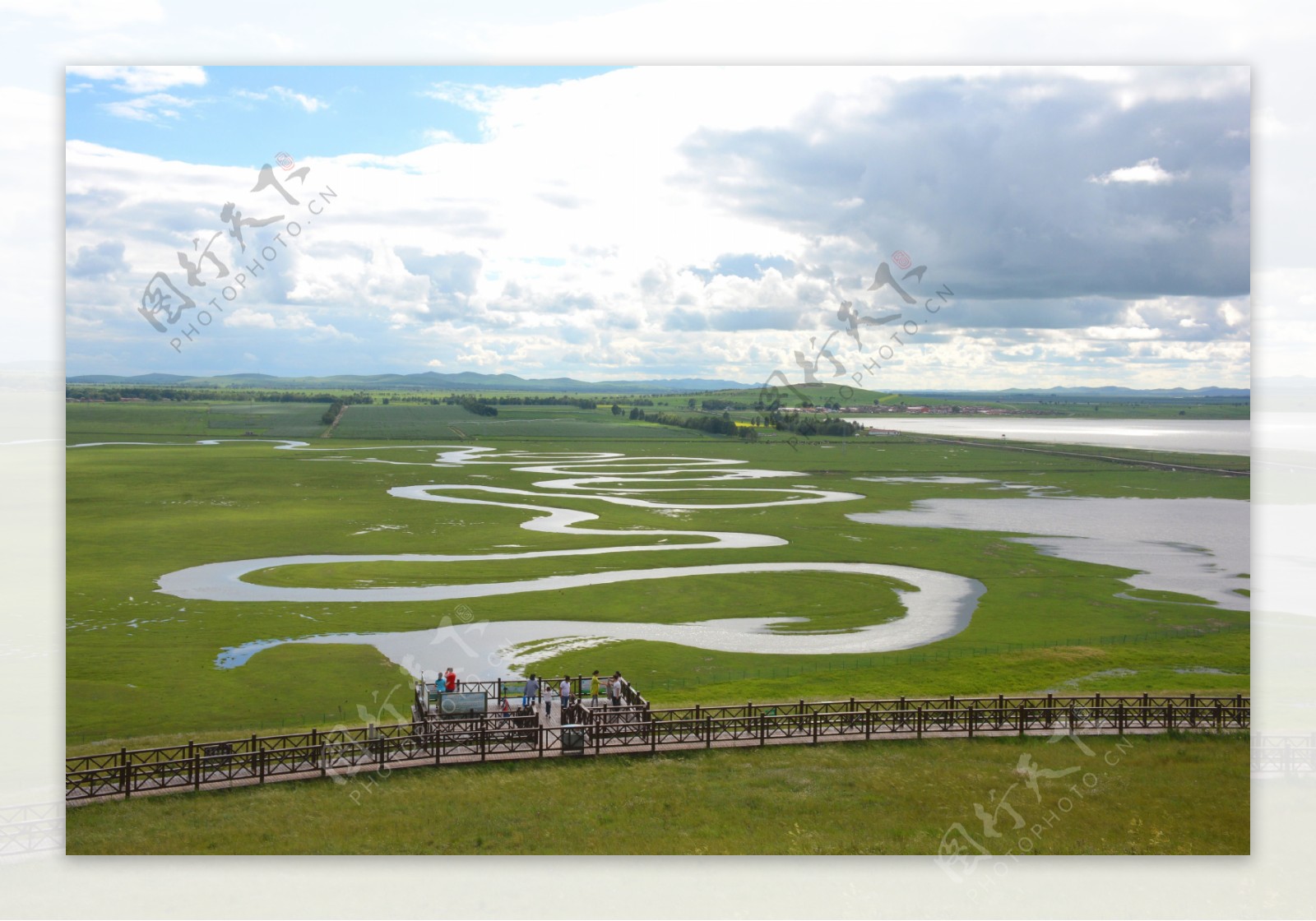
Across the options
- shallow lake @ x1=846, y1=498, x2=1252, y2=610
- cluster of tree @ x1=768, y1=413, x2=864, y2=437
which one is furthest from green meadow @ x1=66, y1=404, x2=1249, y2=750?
cluster of tree @ x1=768, y1=413, x2=864, y2=437

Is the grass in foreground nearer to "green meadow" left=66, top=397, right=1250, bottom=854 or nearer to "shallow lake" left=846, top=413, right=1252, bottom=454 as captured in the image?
"green meadow" left=66, top=397, right=1250, bottom=854

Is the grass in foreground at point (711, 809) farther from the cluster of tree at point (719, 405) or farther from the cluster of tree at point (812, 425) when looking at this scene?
the cluster of tree at point (719, 405)

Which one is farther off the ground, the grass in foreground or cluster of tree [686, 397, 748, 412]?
cluster of tree [686, 397, 748, 412]

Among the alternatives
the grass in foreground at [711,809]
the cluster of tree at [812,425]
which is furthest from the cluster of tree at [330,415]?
the grass in foreground at [711,809]

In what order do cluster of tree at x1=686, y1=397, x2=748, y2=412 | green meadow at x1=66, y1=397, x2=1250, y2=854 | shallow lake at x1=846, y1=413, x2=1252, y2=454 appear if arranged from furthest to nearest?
cluster of tree at x1=686, y1=397, x2=748, y2=412 → shallow lake at x1=846, y1=413, x2=1252, y2=454 → green meadow at x1=66, y1=397, x2=1250, y2=854

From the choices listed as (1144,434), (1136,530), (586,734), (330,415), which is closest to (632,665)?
(586,734)
